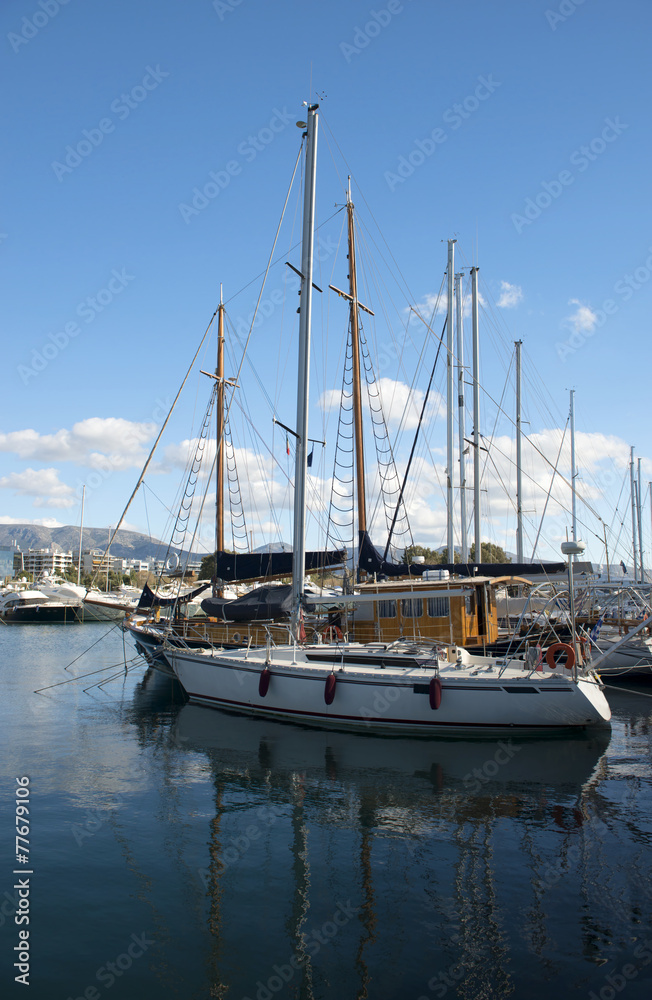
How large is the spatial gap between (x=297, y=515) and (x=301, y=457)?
1.96 m

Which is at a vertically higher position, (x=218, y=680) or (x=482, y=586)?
(x=482, y=586)

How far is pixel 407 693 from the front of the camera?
56.9ft

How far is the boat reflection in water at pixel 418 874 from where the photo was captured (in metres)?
7.13

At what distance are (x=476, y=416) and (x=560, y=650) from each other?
1816 cm

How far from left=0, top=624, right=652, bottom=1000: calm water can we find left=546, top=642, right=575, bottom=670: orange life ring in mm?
2025

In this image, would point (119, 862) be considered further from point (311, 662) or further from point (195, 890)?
point (311, 662)

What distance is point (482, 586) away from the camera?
2164cm

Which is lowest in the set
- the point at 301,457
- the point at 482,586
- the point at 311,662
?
the point at 311,662

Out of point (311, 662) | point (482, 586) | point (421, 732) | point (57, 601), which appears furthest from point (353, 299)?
point (57, 601)

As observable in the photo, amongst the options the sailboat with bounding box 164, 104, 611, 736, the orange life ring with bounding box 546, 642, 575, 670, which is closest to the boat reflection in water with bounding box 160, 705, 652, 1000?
the sailboat with bounding box 164, 104, 611, 736

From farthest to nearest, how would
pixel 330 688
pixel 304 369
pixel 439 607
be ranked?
pixel 439 607
pixel 304 369
pixel 330 688

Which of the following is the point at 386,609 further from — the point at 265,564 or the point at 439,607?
the point at 265,564

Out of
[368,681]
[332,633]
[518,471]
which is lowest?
[368,681]

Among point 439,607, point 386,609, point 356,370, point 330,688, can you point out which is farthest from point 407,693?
point 356,370
